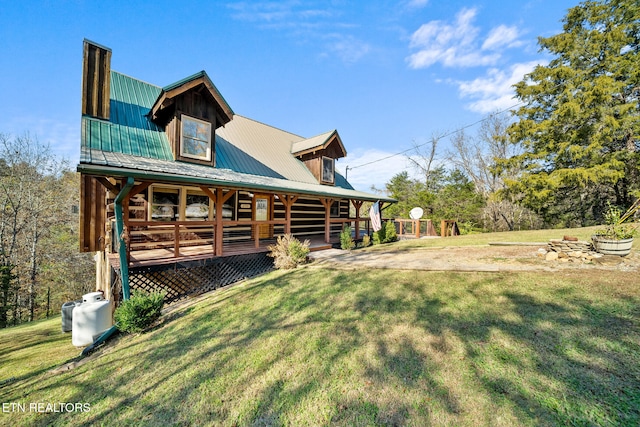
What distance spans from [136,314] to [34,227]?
20.8 meters

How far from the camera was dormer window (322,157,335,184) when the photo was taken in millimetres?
15267

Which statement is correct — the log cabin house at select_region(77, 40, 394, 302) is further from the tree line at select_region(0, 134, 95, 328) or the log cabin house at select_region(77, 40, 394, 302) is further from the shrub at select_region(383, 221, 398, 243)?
the tree line at select_region(0, 134, 95, 328)

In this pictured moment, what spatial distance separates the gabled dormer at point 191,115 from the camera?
30.2 ft

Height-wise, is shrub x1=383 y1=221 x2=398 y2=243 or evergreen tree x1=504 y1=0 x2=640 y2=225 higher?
evergreen tree x1=504 y1=0 x2=640 y2=225

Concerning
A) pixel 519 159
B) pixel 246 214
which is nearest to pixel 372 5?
pixel 246 214

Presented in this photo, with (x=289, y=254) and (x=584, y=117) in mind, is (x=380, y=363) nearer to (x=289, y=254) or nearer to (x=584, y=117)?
(x=289, y=254)

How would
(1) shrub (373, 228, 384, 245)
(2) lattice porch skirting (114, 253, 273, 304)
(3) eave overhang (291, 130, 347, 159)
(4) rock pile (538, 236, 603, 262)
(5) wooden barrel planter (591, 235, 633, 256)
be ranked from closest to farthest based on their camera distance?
(5) wooden barrel planter (591, 235, 633, 256) < (4) rock pile (538, 236, 603, 262) < (2) lattice porch skirting (114, 253, 273, 304) < (1) shrub (373, 228, 384, 245) < (3) eave overhang (291, 130, 347, 159)

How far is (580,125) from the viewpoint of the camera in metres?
16.8

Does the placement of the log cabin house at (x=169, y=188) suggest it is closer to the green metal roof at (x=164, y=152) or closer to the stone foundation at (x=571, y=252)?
the green metal roof at (x=164, y=152)

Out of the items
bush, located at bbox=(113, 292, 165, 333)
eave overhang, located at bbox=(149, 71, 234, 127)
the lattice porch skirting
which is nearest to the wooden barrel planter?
the lattice porch skirting

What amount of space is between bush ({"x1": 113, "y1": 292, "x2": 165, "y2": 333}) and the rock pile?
9.71 metres

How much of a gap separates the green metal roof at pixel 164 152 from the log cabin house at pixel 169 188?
0.14 feet

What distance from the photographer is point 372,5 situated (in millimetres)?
10812

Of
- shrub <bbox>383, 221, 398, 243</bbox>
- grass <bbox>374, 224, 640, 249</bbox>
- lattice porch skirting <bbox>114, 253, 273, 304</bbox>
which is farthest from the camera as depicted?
shrub <bbox>383, 221, 398, 243</bbox>
